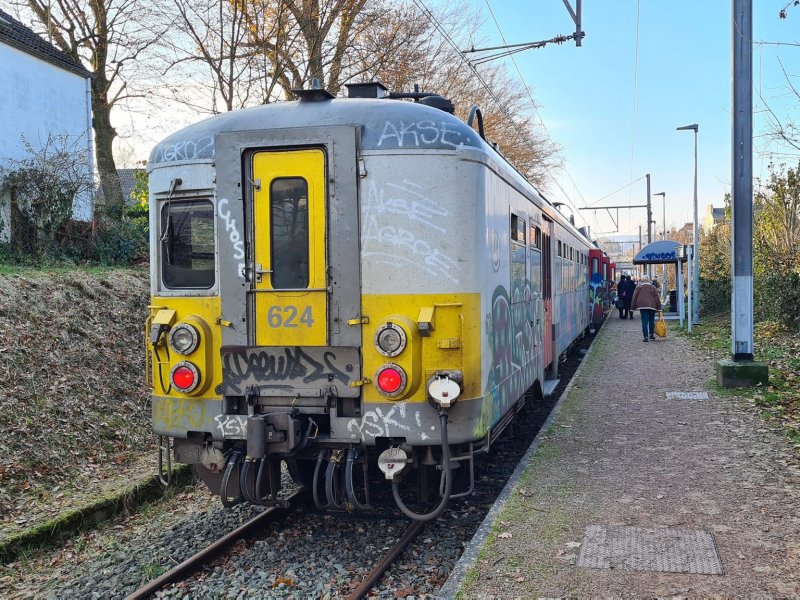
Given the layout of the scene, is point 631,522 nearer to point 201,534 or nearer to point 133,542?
point 201,534

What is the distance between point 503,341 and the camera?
6574 mm

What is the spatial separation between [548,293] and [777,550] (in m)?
5.65

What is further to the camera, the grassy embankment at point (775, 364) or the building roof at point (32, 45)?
the building roof at point (32, 45)

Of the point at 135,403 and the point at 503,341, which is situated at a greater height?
the point at 503,341

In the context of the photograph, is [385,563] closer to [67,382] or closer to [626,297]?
[67,382]

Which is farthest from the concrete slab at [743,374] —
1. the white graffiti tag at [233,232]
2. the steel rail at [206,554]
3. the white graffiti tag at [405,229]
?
the white graffiti tag at [233,232]

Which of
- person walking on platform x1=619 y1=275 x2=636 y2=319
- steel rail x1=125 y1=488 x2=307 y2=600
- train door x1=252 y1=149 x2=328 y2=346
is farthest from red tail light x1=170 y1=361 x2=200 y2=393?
person walking on platform x1=619 y1=275 x2=636 y2=319

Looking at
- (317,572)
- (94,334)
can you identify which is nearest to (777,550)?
(317,572)

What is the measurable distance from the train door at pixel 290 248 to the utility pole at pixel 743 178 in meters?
7.77

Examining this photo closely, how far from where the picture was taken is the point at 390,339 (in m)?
5.39

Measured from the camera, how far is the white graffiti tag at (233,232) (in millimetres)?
5648

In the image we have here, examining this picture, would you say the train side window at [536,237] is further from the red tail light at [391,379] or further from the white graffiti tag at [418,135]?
the red tail light at [391,379]

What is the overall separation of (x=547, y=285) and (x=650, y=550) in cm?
556

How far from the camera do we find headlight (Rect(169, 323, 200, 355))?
570 cm
